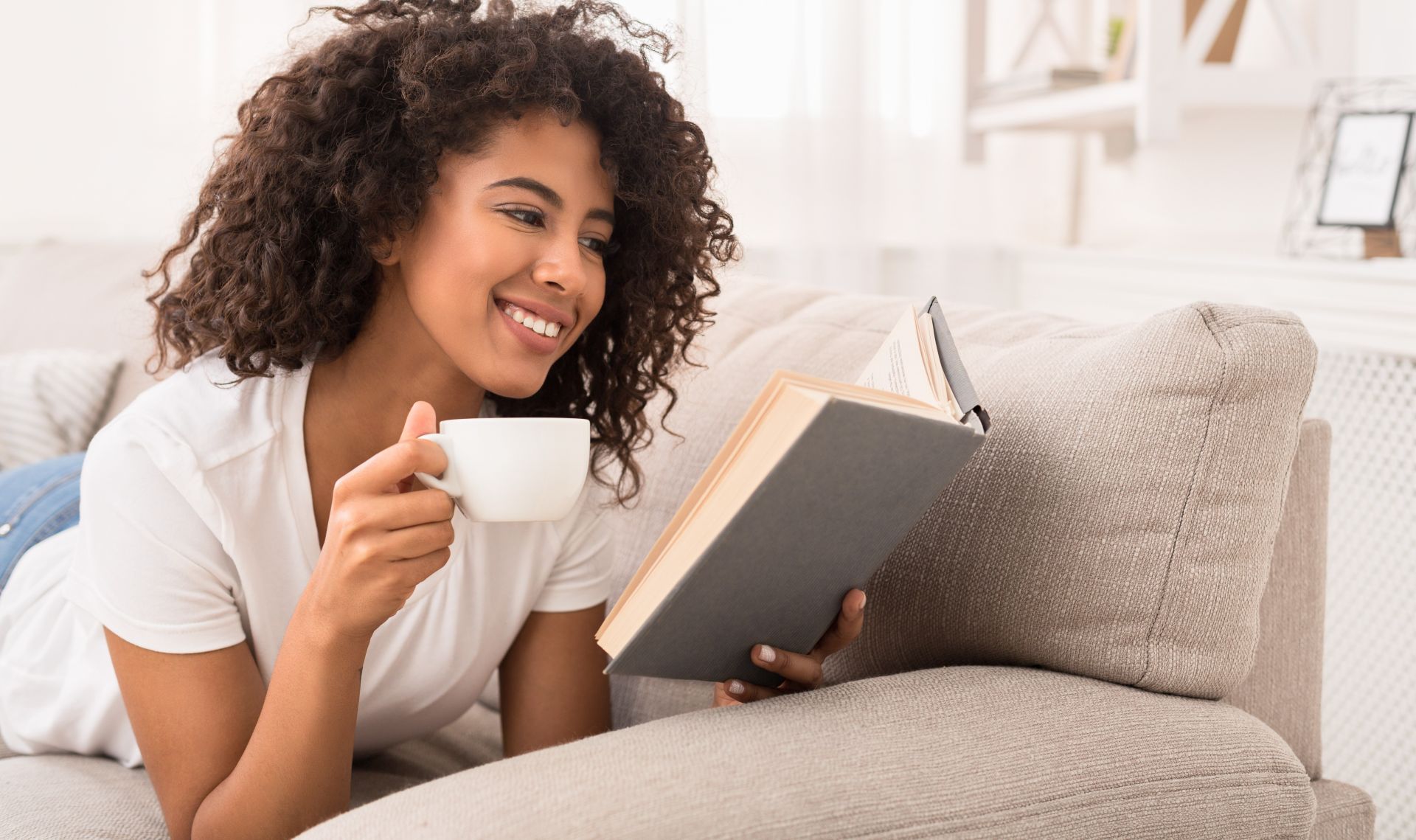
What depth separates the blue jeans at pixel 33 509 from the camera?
146 cm

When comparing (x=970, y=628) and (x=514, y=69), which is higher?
(x=514, y=69)

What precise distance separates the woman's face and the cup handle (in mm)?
226

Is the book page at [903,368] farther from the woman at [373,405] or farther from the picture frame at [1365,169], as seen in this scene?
the picture frame at [1365,169]

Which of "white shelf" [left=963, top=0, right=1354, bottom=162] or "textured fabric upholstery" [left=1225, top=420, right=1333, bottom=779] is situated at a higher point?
"white shelf" [left=963, top=0, right=1354, bottom=162]

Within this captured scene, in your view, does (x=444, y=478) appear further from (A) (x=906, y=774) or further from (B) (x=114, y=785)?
(B) (x=114, y=785)

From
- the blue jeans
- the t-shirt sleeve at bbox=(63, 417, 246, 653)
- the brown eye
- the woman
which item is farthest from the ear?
the blue jeans

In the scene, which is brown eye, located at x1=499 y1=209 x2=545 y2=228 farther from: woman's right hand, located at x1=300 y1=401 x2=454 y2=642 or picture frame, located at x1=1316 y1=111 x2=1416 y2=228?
picture frame, located at x1=1316 y1=111 x2=1416 y2=228

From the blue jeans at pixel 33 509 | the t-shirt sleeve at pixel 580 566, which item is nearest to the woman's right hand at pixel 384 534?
the t-shirt sleeve at pixel 580 566

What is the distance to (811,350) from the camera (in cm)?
127

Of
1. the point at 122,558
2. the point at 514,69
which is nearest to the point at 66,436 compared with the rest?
the point at 122,558

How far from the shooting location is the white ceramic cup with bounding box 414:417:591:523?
78cm

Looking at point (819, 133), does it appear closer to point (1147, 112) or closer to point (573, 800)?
point (1147, 112)

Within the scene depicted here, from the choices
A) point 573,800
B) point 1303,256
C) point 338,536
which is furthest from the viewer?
point 1303,256

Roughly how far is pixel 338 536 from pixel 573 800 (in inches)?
10.4
